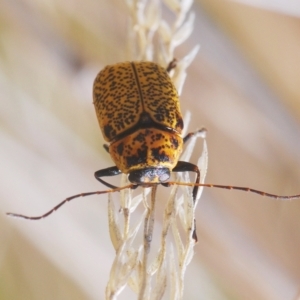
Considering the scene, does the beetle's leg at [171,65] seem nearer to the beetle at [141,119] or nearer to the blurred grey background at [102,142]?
the beetle at [141,119]

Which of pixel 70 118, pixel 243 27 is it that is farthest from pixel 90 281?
pixel 243 27

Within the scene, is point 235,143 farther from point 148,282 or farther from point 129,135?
point 148,282

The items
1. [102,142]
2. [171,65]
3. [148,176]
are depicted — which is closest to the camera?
[148,176]

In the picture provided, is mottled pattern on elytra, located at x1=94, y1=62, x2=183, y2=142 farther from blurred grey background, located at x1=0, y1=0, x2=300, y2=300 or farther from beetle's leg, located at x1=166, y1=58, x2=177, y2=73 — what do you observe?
blurred grey background, located at x1=0, y1=0, x2=300, y2=300

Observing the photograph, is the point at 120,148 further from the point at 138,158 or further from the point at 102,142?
the point at 102,142

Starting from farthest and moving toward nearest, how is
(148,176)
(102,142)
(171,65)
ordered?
(102,142)
(171,65)
(148,176)

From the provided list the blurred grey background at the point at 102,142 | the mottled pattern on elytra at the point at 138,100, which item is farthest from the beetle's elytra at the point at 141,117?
the blurred grey background at the point at 102,142

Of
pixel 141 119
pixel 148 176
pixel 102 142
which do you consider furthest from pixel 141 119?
pixel 102 142
